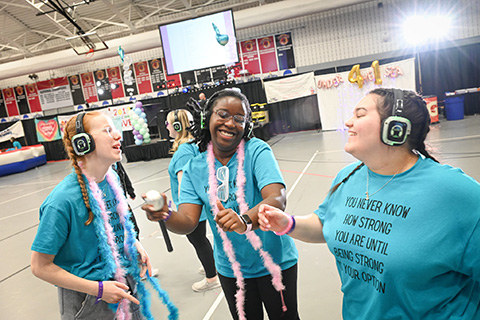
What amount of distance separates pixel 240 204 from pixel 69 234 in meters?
0.84

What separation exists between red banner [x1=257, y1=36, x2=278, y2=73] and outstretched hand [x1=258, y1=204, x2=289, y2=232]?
1440 centimetres

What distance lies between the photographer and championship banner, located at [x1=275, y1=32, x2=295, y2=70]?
48.6 feet

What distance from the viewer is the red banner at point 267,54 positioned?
49.1ft

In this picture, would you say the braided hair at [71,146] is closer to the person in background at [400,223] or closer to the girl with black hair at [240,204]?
the girl with black hair at [240,204]

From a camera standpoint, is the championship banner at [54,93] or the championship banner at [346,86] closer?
the championship banner at [346,86]

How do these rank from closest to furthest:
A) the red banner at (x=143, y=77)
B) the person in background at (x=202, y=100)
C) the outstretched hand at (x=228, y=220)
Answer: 1. the outstretched hand at (x=228, y=220)
2. the person in background at (x=202, y=100)
3. the red banner at (x=143, y=77)

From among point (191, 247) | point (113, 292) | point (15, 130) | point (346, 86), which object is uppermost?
point (15, 130)

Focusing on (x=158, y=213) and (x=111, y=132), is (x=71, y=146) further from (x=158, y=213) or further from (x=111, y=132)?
(x=158, y=213)

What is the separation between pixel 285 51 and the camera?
587 inches

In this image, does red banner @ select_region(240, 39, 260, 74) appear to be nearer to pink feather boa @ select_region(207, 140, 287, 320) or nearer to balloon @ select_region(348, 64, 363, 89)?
balloon @ select_region(348, 64, 363, 89)

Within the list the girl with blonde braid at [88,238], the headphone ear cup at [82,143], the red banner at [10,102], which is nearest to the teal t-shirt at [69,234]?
the girl with blonde braid at [88,238]

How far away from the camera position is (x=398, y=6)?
1347cm

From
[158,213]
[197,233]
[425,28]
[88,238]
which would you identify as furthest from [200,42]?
[158,213]

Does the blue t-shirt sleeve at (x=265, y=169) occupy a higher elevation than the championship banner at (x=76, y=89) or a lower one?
lower
